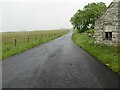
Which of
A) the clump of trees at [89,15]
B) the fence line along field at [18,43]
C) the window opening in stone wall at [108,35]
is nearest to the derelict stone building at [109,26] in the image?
the window opening in stone wall at [108,35]

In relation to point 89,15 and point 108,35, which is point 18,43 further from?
point 89,15

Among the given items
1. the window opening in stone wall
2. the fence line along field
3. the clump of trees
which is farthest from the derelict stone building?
the clump of trees

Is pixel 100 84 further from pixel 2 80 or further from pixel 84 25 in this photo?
pixel 84 25

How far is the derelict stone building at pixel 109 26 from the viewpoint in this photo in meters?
16.5

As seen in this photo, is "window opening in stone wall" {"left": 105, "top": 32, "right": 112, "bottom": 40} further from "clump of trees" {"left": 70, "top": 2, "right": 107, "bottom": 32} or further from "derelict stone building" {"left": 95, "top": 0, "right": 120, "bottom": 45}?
"clump of trees" {"left": 70, "top": 2, "right": 107, "bottom": 32}

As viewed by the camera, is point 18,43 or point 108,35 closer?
point 108,35

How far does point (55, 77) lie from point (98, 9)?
37482 millimetres

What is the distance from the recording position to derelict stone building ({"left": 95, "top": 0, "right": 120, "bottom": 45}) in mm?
16547

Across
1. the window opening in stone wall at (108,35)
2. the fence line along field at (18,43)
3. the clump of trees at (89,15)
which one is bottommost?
the fence line along field at (18,43)

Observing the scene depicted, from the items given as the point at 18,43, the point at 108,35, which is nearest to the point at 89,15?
the point at 18,43

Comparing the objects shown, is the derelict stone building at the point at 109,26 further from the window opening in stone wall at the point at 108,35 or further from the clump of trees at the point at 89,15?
the clump of trees at the point at 89,15

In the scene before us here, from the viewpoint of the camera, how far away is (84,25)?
1757 inches

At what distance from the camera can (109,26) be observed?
17.3 m

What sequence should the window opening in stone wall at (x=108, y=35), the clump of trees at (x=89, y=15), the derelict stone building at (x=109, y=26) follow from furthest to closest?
the clump of trees at (x=89, y=15)
the window opening in stone wall at (x=108, y=35)
the derelict stone building at (x=109, y=26)
